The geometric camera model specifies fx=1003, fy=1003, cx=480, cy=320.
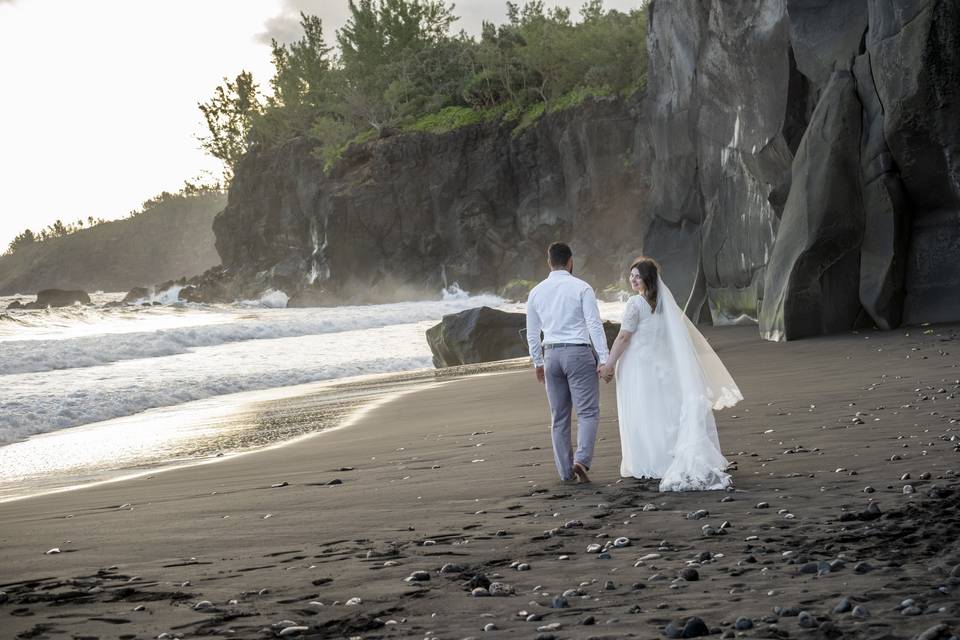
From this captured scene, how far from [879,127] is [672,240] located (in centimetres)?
1187

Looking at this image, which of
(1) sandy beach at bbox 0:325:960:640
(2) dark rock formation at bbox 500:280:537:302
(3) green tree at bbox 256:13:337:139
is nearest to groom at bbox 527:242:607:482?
(1) sandy beach at bbox 0:325:960:640

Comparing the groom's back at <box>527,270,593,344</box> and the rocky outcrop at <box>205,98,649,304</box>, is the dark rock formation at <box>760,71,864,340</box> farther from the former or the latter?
the rocky outcrop at <box>205,98,649,304</box>

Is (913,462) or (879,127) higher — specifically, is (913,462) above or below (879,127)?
below

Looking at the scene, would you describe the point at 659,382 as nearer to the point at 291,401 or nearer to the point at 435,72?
the point at 291,401

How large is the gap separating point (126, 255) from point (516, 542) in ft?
583

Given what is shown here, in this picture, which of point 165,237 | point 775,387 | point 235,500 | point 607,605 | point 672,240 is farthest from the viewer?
point 165,237

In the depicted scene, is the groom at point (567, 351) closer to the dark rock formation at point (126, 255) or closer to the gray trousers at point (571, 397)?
the gray trousers at point (571, 397)

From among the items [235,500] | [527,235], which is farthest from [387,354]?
[527,235]

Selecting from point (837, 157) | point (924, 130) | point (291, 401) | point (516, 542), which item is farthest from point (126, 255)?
point (516, 542)

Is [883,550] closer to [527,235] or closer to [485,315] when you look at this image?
[485,315]

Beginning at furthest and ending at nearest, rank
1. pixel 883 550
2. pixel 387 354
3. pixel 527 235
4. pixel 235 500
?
pixel 527 235, pixel 387 354, pixel 235 500, pixel 883 550

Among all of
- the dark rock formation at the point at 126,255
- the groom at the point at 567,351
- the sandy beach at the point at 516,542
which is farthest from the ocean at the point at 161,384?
the dark rock formation at the point at 126,255

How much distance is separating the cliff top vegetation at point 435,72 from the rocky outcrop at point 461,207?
1.62m

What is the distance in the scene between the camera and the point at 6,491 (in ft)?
30.1
